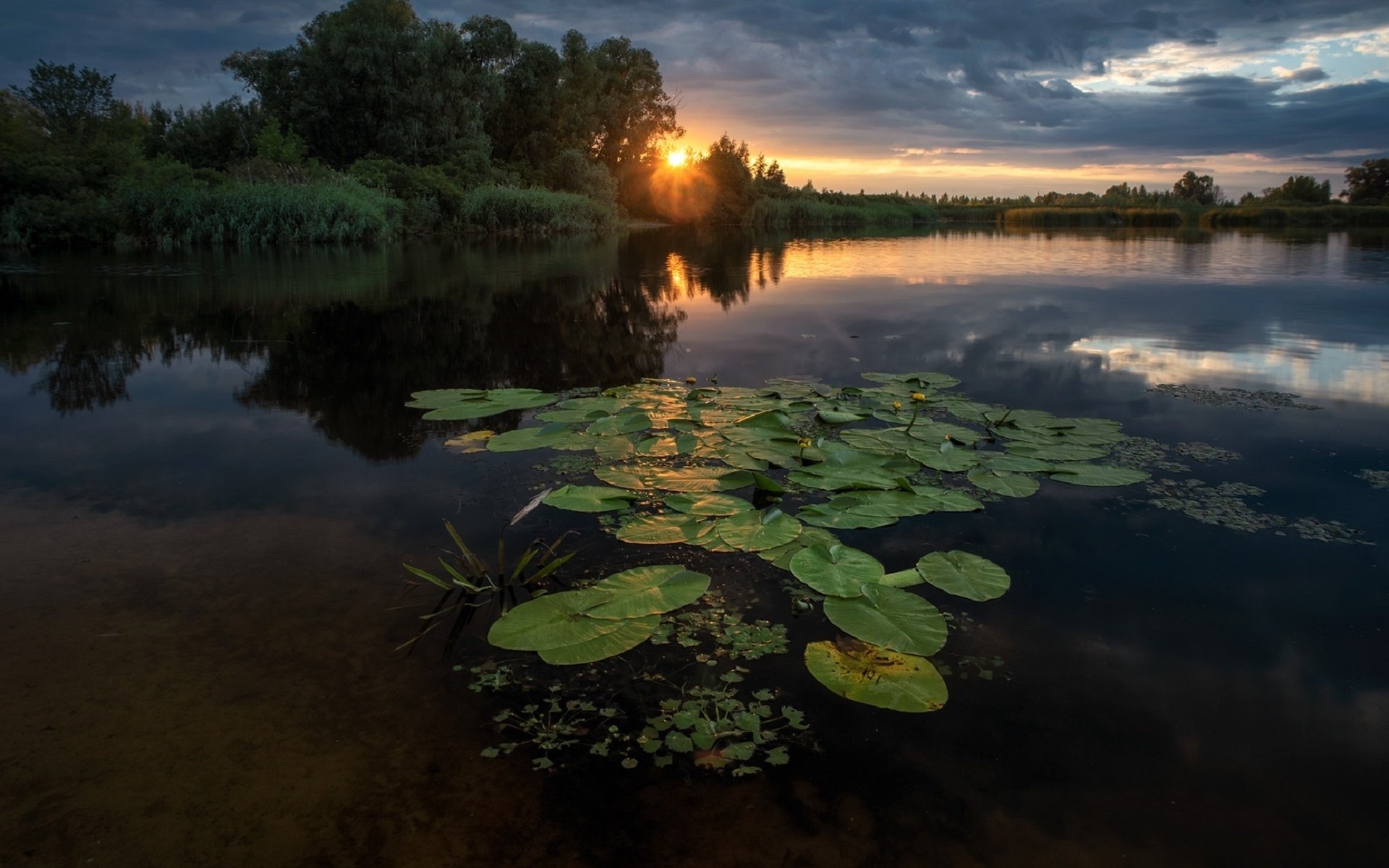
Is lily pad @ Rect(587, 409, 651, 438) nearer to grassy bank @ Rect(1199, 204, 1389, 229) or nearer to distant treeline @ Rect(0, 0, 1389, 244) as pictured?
distant treeline @ Rect(0, 0, 1389, 244)

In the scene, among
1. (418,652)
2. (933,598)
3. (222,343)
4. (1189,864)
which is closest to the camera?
(1189,864)

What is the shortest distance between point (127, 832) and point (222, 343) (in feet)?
18.7

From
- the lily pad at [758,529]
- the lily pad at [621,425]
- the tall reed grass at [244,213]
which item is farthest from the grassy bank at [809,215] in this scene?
the lily pad at [758,529]

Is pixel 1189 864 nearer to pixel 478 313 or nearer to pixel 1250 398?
pixel 1250 398

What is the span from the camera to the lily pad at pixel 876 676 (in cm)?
175

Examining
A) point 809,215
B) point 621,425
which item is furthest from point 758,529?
point 809,215

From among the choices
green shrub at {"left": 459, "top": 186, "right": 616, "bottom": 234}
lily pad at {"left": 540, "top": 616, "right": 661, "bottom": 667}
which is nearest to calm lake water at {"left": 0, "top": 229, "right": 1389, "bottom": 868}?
lily pad at {"left": 540, "top": 616, "right": 661, "bottom": 667}

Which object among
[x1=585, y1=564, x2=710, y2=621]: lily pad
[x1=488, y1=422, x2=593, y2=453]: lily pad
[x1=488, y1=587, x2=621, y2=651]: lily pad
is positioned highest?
[x1=488, y1=422, x2=593, y2=453]: lily pad

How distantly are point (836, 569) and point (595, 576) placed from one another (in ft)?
2.42

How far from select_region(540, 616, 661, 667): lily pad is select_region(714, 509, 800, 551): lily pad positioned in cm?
55

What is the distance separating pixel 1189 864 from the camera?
1344 millimetres

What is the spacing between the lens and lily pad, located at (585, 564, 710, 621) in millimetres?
2066

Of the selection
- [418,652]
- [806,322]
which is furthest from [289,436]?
[806,322]

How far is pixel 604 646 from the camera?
76.1 inches
